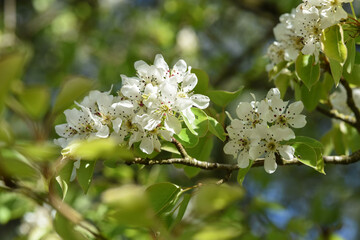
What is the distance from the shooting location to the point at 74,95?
740mm

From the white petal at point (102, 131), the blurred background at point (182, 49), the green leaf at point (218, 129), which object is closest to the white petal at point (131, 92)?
the white petal at point (102, 131)

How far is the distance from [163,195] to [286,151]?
0.35m

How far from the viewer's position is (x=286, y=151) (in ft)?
3.68

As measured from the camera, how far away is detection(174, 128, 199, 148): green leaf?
112 cm

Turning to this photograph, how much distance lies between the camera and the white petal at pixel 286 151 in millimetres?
1116

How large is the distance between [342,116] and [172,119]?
2.35 ft

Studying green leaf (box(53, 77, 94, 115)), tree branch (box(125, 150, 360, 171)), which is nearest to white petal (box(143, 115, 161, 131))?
tree branch (box(125, 150, 360, 171))

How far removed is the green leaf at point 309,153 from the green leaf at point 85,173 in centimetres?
53

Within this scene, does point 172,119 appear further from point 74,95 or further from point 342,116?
point 342,116

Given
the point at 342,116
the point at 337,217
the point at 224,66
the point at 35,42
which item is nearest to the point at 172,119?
the point at 342,116

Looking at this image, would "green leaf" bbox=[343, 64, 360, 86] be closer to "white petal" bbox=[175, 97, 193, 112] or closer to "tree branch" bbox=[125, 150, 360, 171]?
"tree branch" bbox=[125, 150, 360, 171]

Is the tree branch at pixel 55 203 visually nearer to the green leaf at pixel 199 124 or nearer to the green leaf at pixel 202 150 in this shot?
the green leaf at pixel 199 124

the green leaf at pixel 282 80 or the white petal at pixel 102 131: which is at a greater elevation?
the white petal at pixel 102 131

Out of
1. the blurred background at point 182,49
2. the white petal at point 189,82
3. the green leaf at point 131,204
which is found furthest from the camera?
the blurred background at point 182,49
